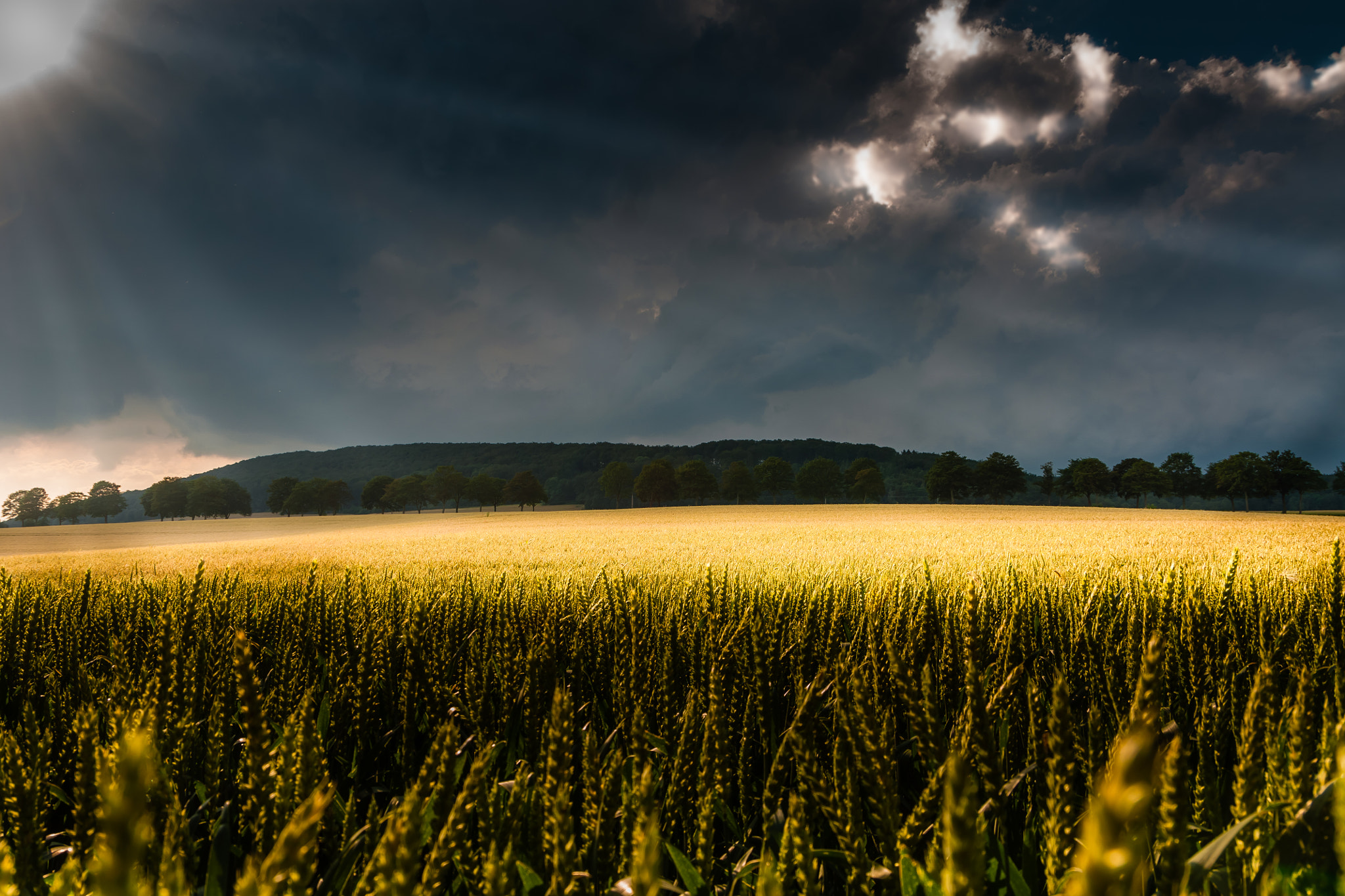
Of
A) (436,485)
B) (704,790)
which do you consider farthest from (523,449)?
(704,790)

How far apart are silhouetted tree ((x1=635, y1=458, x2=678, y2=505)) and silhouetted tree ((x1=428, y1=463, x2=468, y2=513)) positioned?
30323 millimetres

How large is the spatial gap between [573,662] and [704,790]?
1.51 m

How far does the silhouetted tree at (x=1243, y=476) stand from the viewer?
293ft

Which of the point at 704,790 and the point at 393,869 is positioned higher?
the point at 393,869

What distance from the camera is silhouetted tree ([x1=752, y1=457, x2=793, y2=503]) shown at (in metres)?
98.7

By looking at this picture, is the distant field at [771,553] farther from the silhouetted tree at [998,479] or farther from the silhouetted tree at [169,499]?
the silhouetted tree at [169,499]

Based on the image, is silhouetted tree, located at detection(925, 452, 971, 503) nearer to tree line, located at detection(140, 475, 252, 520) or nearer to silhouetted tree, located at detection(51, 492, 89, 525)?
tree line, located at detection(140, 475, 252, 520)

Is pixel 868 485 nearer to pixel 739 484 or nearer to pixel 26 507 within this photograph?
pixel 739 484

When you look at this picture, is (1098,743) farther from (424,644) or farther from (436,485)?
(436,485)

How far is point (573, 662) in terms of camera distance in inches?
105

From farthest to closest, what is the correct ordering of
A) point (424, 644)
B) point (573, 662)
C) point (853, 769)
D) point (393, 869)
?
point (573, 662) → point (424, 644) → point (853, 769) → point (393, 869)

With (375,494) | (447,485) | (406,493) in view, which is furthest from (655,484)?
(375,494)

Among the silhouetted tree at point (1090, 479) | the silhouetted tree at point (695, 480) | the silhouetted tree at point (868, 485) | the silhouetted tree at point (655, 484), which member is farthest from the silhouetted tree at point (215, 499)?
the silhouetted tree at point (1090, 479)

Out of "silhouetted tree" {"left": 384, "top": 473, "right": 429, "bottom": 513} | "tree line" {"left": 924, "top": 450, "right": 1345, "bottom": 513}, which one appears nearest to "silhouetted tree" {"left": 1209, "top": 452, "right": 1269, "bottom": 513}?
"tree line" {"left": 924, "top": 450, "right": 1345, "bottom": 513}
